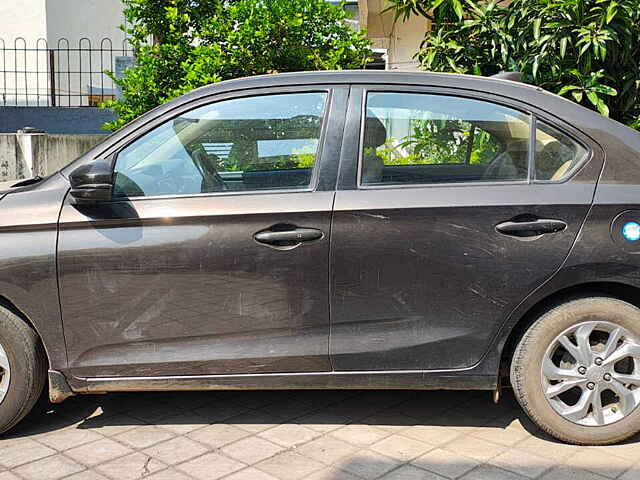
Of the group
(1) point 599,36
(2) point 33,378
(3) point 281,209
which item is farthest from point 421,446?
(1) point 599,36

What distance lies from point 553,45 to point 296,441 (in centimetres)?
370

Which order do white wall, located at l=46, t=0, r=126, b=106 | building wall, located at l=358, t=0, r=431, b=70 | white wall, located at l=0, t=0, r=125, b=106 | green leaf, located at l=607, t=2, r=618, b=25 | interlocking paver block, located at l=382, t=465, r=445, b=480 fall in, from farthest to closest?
1. white wall, located at l=46, t=0, r=126, b=106
2. white wall, located at l=0, t=0, r=125, b=106
3. building wall, located at l=358, t=0, r=431, b=70
4. green leaf, located at l=607, t=2, r=618, b=25
5. interlocking paver block, located at l=382, t=465, r=445, b=480

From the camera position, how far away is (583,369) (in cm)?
348

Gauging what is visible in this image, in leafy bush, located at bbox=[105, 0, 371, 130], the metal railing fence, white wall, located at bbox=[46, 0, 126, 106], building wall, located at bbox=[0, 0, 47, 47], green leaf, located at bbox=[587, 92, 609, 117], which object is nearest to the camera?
green leaf, located at bbox=[587, 92, 609, 117]

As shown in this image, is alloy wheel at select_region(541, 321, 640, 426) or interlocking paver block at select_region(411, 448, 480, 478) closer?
interlocking paver block at select_region(411, 448, 480, 478)

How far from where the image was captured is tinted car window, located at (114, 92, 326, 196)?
3.58m

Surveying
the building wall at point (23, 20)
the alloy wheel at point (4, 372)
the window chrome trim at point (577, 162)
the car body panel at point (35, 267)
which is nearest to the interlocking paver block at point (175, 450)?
the car body panel at point (35, 267)

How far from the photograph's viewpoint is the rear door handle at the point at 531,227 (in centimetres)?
343

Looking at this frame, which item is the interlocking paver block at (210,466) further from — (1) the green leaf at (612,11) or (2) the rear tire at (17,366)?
(1) the green leaf at (612,11)

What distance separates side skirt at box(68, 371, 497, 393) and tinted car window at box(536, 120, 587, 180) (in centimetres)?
102

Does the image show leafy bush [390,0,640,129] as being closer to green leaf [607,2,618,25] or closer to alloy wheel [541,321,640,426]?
green leaf [607,2,618,25]

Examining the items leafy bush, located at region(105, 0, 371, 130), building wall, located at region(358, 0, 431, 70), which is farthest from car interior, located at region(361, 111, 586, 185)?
building wall, located at region(358, 0, 431, 70)

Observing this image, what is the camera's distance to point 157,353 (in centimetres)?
354

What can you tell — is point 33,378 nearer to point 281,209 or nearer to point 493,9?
point 281,209
